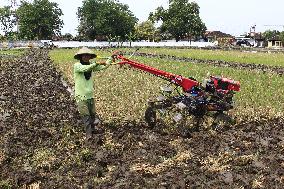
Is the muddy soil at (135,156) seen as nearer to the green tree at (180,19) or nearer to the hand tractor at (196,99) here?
the hand tractor at (196,99)

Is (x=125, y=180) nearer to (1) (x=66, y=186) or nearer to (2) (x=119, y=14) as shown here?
(1) (x=66, y=186)

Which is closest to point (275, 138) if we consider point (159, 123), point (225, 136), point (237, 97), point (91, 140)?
point (225, 136)

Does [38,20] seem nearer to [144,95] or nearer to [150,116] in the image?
[144,95]

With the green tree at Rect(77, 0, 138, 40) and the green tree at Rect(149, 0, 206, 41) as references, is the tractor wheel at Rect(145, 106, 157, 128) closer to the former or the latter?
the green tree at Rect(77, 0, 138, 40)

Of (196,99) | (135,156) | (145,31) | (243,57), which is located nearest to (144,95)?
(196,99)

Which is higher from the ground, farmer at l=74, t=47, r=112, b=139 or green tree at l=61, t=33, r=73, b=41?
farmer at l=74, t=47, r=112, b=139

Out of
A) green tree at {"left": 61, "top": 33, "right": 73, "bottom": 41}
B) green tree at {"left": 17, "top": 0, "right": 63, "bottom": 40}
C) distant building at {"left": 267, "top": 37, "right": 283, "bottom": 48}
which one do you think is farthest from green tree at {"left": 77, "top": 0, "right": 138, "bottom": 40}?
distant building at {"left": 267, "top": 37, "right": 283, "bottom": 48}

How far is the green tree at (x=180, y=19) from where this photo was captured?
346 feet

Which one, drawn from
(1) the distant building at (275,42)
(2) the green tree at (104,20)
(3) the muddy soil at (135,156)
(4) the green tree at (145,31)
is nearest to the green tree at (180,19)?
(4) the green tree at (145,31)

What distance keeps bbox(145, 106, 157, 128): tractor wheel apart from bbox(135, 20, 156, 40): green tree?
9433 cm

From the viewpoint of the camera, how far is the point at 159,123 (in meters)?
10.4

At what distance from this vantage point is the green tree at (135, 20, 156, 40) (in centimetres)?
10469

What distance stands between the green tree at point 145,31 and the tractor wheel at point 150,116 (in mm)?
94330

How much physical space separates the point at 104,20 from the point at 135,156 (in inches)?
3658
